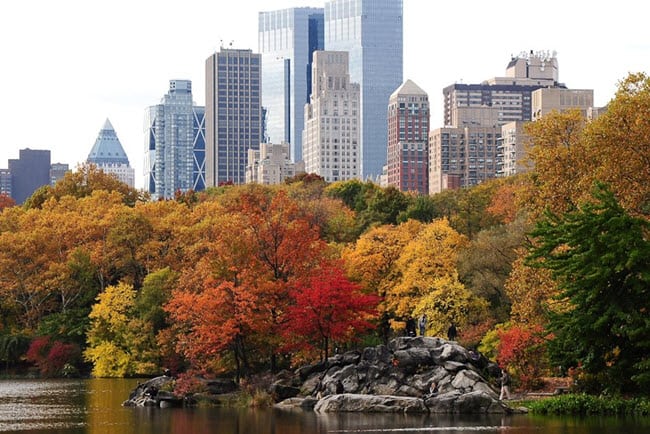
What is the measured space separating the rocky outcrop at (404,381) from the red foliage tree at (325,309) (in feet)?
7.69

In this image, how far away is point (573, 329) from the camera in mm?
45094

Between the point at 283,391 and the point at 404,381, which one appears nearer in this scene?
the point at 404,381

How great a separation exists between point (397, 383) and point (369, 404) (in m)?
2.38

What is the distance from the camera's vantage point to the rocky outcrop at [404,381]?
5046cm

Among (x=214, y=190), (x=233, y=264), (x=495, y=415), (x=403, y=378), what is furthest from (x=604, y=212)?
(x=214, y=190)

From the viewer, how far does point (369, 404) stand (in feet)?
169

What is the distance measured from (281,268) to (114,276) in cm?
3040

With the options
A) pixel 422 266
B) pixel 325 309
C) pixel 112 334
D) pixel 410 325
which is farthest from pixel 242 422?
pixel 112 334

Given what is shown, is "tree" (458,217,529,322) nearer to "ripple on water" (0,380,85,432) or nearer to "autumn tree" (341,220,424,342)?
"autumn tree" (341,220,424,342)

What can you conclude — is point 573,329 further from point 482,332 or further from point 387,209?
point 387,209

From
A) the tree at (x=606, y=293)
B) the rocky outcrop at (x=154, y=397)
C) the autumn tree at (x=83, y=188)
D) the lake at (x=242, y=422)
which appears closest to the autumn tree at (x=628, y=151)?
the tree at (x=606, y=293)

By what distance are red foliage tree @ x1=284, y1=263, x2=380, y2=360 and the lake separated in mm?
6140

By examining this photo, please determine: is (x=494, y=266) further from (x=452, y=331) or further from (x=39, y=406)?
(x=39, y=406)

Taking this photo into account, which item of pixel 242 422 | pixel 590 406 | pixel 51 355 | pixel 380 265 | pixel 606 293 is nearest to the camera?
pixel 606 293
